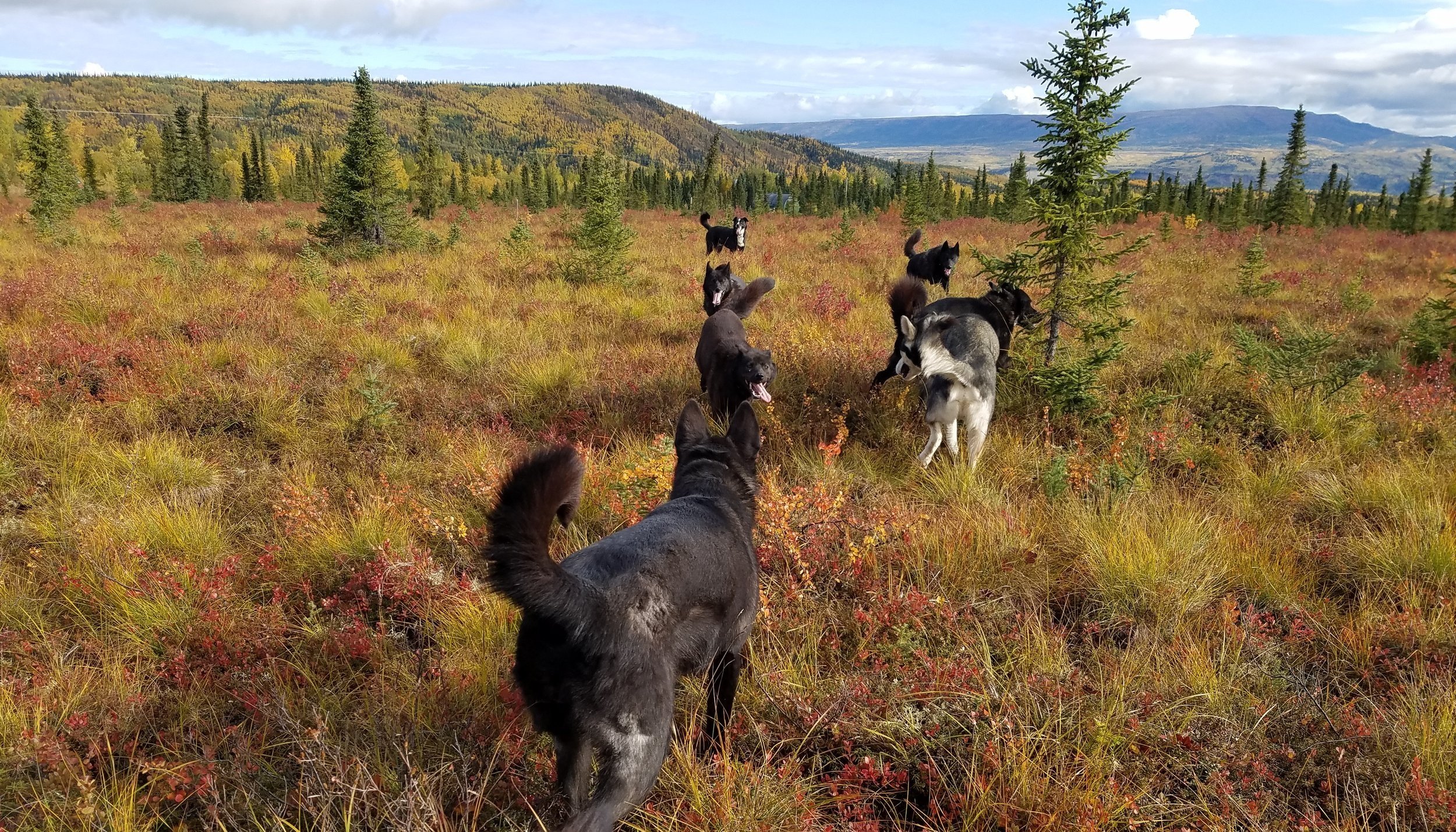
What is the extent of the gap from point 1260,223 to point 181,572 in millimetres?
44047

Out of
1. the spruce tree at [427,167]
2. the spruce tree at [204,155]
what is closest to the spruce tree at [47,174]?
the spruce tree at [427,167]

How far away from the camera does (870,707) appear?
2.70 metres

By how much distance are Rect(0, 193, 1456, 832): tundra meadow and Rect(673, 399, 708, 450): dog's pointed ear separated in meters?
0.90

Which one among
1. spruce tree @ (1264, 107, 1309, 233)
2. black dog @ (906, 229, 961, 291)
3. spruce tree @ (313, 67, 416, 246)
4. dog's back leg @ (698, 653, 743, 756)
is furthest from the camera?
spruce tree @ (1264, 107, 1309, 233)

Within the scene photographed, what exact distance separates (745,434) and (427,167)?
29.7 meters

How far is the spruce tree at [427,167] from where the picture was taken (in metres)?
26.7

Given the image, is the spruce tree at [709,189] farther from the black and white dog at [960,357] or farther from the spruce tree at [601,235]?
the black and white dog at [960,357]

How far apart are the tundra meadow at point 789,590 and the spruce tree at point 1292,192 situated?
103ft

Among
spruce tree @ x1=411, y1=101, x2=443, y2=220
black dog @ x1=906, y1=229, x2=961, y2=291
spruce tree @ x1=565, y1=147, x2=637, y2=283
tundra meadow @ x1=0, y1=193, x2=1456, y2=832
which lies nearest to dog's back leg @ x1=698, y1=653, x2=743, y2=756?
tundra meadow @ x1=0, y1=193, x2=1456, y2=832

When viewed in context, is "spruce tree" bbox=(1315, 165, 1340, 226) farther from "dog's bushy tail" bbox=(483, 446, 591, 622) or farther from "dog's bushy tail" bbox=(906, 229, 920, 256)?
"dog's bushy tail" bbox=(483, 446, 591, 622)

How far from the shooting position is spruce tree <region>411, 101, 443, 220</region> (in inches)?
1053

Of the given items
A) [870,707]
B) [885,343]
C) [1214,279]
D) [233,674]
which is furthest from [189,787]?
[1214,279]

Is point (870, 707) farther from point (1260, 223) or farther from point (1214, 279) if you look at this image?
point (1260, 223)

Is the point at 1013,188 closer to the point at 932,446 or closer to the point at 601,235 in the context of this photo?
the point at 601,235
